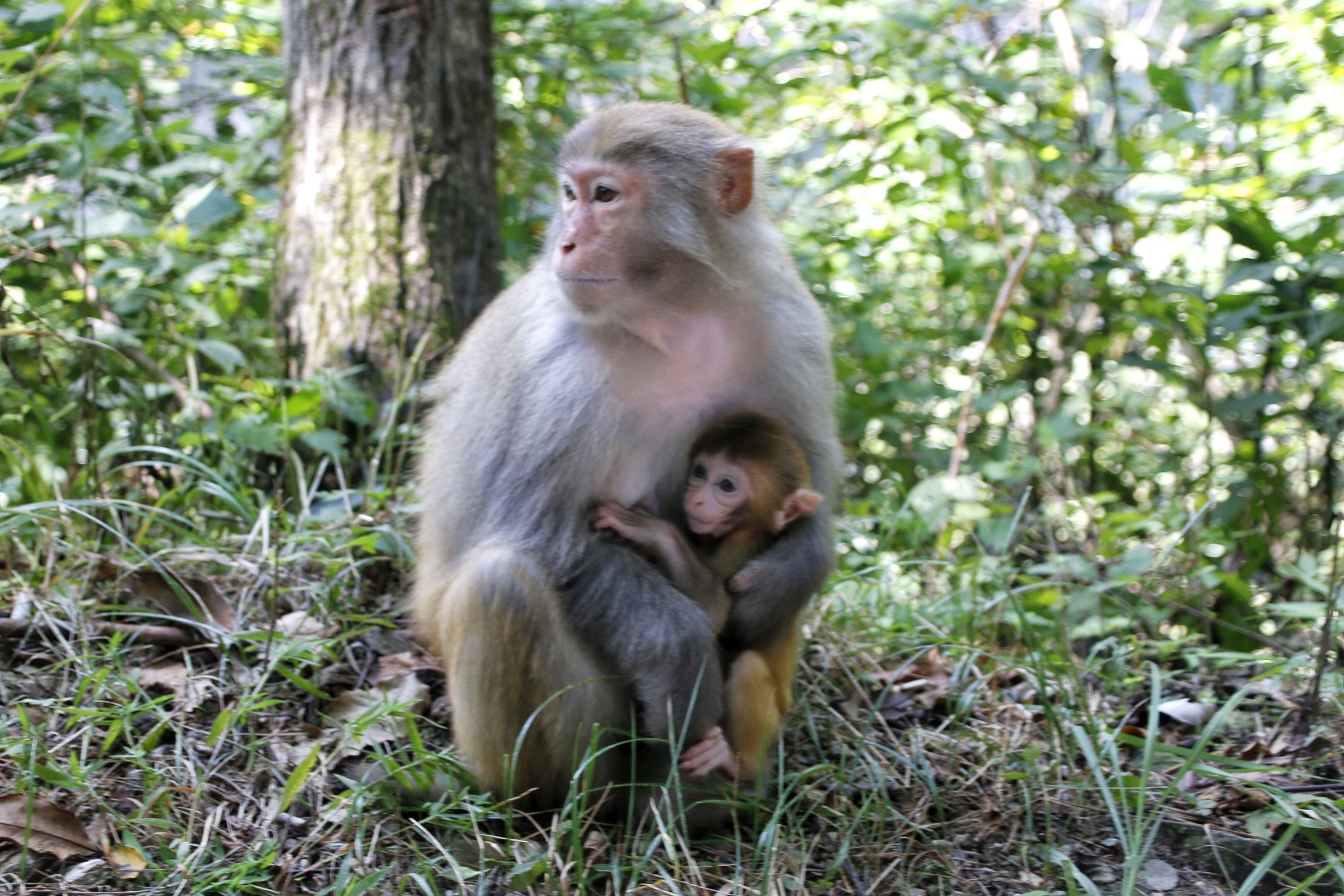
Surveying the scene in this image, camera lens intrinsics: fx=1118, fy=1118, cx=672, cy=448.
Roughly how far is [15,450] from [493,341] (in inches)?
64.9

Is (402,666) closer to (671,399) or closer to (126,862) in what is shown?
(126,862)

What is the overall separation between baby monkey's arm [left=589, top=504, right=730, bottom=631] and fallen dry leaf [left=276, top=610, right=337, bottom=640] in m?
1.00

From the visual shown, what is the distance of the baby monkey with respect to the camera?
2.72 meters

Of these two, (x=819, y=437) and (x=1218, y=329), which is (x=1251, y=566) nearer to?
(x=1218, y=329)

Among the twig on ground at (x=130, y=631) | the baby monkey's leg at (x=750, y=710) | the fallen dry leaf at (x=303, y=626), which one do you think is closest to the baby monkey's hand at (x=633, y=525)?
the baby monkey's leg at (x=750, y=710)

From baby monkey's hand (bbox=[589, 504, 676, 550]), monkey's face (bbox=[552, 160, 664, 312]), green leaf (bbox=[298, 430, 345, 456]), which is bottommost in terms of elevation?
green leaf (bbox=[298, 430, 345, 456])

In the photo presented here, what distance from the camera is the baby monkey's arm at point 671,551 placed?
108 inches

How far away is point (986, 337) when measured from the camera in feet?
16.3

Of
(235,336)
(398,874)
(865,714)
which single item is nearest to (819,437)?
(865,714)

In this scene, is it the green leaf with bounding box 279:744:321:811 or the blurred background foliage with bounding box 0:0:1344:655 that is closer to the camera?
the green leaf with bounding box 279:744:321:811

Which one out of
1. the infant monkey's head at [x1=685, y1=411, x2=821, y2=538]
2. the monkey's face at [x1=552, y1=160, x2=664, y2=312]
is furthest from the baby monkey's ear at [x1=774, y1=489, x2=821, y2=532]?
the monkey's face at [x1=552, y1=160, x2=664, y2=312]

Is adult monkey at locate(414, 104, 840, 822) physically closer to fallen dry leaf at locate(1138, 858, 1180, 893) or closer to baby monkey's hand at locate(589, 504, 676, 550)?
Answer: baby monkey's hand at locate(589, 504, 676, 550)

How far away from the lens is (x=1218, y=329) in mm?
4156

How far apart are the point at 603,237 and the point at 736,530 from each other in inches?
31.7
